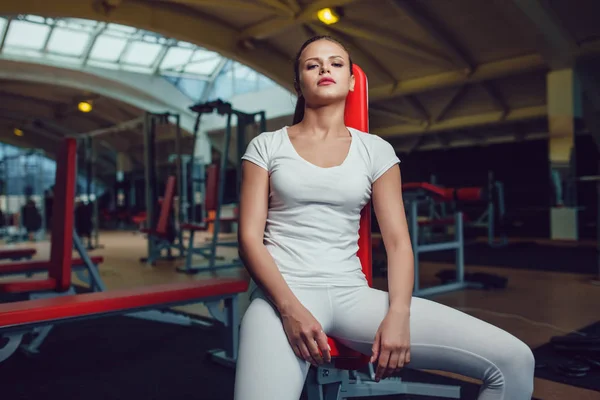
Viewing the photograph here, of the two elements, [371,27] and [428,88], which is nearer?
[371,27]

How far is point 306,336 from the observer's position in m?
0.94

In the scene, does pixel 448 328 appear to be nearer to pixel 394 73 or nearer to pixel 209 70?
pixel 394 73

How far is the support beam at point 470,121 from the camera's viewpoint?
862 cm

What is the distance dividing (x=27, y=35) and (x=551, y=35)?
9.65 meters

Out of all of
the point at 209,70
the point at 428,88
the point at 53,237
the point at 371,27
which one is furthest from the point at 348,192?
the point at 209,70

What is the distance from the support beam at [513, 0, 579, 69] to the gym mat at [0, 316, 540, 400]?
16.7 ft

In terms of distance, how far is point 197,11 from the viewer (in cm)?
754

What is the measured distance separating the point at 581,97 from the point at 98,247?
7.26m

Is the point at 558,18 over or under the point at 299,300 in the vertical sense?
over

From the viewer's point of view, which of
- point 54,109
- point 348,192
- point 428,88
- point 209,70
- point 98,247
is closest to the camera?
point 348,192

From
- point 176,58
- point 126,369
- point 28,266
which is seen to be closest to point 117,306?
point 126,369

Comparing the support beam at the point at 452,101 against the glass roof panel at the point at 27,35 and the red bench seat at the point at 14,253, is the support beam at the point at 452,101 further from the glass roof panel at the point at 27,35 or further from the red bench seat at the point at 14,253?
the glass roof panel at the point at 27,35

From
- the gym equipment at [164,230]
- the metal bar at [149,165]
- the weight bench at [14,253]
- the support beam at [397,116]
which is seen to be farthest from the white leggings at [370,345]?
the support beam at [397,116]

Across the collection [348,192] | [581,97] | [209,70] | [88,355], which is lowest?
[88,355]
